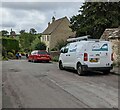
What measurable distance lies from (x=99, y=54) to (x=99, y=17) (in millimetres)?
17644

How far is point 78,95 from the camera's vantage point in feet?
33.0

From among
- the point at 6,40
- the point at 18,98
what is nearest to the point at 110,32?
the point at 18,98

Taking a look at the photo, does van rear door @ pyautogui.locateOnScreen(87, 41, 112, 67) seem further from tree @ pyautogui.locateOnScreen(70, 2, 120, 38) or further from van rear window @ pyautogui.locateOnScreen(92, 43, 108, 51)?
tree @ pyautogui.locateOnScreen(70, 2, 120, 38)

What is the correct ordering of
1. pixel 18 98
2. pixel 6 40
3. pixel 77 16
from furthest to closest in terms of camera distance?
pixel 6 40 < pixel 77 16 < pixel 18 98

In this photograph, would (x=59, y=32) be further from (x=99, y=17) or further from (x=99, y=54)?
(x=99, y=54)

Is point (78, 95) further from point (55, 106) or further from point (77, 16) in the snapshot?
point (77, 16)

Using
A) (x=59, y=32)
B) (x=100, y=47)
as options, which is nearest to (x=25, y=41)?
(x=59, y=32)

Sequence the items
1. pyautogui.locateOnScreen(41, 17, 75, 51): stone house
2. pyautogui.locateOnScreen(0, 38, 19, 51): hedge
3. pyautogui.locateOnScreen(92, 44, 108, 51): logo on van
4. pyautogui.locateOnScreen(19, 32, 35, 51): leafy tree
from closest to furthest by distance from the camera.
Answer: pyautogui.locateOnScreen(92, 44, 108, 51): logo on van → pyautogui.locateOnScreen(0, 38, 19, 51): hedge → pyautogui.locateOnScreen(41, 17, 75, 51): stone house → pyautogui.locateOnScreen(19, 32, 35, 51): leafy tree

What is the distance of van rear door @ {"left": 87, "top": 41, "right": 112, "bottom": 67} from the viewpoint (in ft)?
55.0

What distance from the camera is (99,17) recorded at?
33.8 meters

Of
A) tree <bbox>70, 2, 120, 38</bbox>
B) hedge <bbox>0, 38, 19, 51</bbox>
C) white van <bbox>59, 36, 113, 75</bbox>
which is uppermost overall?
tree <bbox>70, 2, 120, 38</bbox>

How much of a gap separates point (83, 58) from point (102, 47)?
1.27 m

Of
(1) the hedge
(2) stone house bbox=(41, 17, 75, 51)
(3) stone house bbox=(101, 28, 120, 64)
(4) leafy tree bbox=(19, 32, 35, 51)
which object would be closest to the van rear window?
(3) stone house bbox=(101, 28, 120, 64)

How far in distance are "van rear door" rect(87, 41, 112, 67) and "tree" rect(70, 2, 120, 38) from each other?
16116mm
